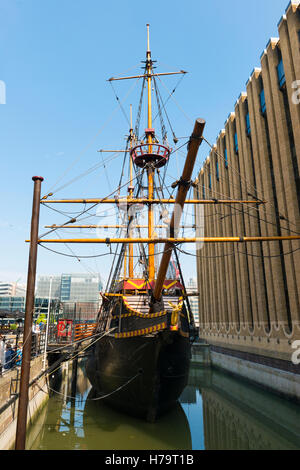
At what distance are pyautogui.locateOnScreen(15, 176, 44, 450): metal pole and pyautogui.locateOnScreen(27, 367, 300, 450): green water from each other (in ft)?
14.7

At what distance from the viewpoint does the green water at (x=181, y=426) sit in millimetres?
10227

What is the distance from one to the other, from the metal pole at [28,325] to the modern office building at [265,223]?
6869 millimetres

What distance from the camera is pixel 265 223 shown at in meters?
20.2

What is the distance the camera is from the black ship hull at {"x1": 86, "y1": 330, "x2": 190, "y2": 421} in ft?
35.6

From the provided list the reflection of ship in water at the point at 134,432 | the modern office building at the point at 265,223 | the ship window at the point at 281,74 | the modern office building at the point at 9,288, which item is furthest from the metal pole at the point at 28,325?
the modern office building at the point at 9,288

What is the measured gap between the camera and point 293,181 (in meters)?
17.3

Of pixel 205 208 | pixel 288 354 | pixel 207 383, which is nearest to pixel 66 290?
pixel 205 208

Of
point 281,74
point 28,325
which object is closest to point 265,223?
point 281,74

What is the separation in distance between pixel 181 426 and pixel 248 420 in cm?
331

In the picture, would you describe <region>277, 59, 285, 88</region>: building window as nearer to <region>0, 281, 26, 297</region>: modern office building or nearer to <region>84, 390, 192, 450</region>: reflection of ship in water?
<region>84, 390, 192, 450</region>: reflection of ship in water

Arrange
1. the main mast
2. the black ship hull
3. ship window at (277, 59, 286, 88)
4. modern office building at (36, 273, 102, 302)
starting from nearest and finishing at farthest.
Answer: the black ship hull → the main mast → ship window at (277, 59, 286, 88) → modern office building at (36, 273, 102, 302)

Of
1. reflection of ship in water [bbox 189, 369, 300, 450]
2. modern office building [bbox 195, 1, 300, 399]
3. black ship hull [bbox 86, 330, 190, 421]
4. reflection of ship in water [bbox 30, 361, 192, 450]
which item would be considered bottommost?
reflection of ship in water [bbox 189, 369, 300, 450]

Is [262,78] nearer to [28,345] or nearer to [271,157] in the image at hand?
[271,157]

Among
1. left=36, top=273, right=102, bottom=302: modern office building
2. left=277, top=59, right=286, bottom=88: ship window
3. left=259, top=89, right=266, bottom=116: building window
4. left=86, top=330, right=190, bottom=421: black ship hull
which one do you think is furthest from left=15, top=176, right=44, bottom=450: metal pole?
left=36, top=273, right=102, bottom=302: modern office building
